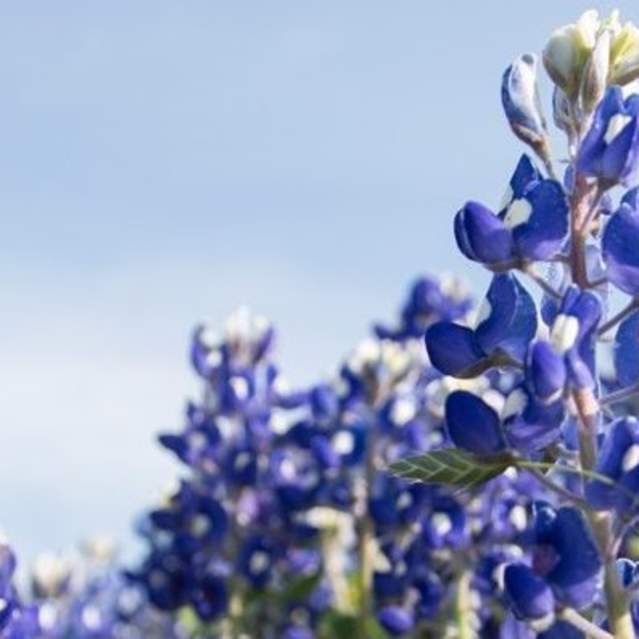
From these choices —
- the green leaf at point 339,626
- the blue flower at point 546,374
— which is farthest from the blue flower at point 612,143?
the green leaf at point 339,626

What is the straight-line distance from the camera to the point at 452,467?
2.80 m

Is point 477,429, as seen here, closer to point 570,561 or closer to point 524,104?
point 570,561

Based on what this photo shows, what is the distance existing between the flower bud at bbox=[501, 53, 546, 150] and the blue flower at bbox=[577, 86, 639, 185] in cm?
12

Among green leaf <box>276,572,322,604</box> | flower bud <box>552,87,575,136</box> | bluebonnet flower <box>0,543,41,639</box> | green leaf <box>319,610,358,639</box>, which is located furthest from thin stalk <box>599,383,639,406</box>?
green leaf <box>276,572,322,604</box>

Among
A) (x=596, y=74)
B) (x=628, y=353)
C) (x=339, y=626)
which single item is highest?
(x=596, y=74)

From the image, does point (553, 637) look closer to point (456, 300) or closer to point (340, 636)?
point (340, 636)

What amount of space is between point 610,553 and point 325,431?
4584 millimetres

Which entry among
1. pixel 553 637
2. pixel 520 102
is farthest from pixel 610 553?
pixel 520 102

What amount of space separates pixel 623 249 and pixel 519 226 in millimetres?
150

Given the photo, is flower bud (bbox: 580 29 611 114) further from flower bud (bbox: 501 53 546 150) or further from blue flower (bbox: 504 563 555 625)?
blue flower (bbox: 504 563 555 625)

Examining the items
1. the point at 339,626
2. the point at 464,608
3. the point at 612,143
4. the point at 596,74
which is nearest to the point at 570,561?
the point at 612,143

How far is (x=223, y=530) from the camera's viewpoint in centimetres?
710

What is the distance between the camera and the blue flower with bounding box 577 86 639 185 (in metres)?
2.86

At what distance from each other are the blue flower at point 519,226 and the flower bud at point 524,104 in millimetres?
65
